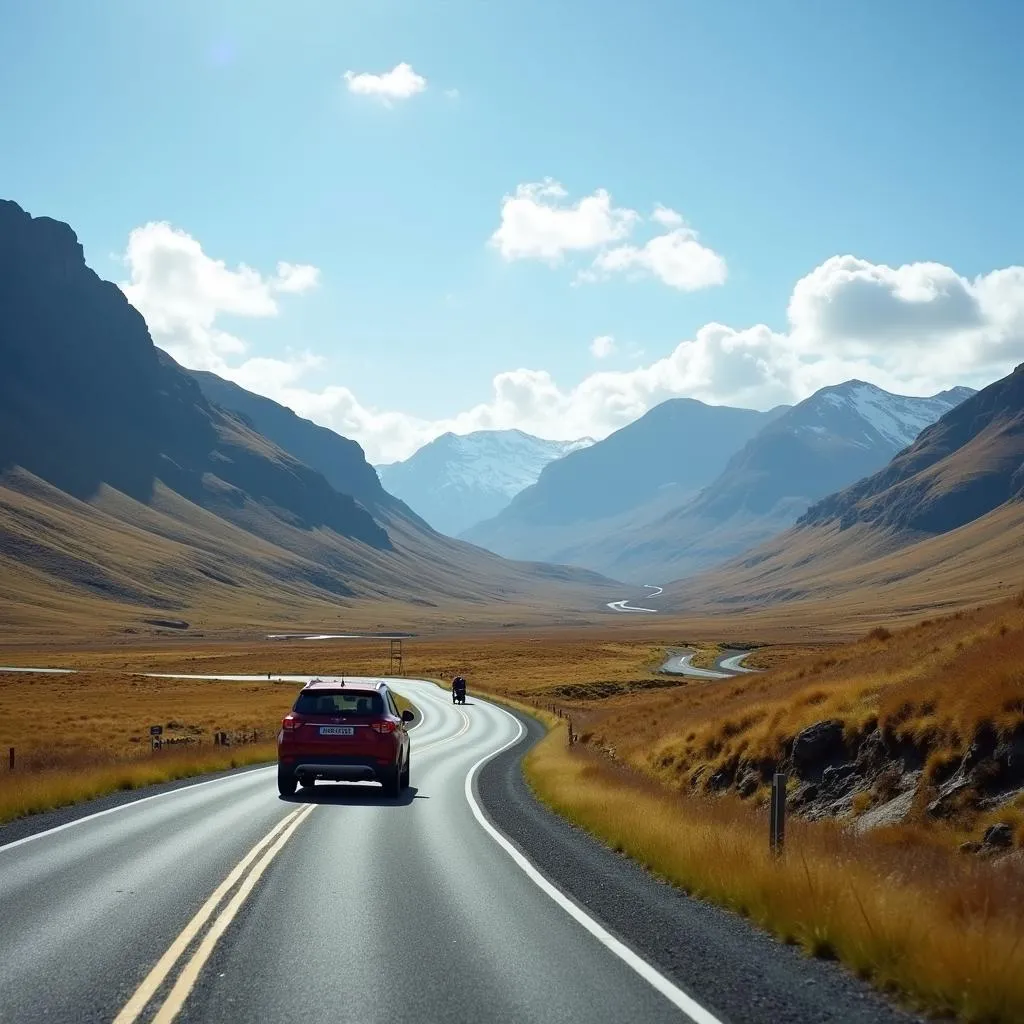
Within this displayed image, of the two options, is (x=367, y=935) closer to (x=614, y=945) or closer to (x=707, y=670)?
(x=614, y=945)

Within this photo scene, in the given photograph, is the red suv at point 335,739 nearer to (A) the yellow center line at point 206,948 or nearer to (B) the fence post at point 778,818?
(A) the yellow center line at point 206,948

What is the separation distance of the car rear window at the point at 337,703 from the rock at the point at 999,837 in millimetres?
11338

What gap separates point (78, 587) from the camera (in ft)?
612

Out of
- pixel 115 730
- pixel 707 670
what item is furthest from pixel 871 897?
pixel 707 670

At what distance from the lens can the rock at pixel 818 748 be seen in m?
18.3

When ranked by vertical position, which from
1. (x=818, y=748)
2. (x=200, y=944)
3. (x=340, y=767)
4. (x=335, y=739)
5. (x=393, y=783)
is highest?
(x=335, y=739)

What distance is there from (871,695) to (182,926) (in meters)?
13.9

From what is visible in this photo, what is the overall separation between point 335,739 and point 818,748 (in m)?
8.96

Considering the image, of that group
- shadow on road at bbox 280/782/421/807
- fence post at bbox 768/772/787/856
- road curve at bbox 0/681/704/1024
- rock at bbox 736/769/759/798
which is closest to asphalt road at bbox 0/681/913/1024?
road curve at bbox 0/681/704/1024

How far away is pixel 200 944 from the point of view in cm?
874

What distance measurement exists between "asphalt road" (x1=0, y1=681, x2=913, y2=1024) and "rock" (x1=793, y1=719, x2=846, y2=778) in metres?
5.10

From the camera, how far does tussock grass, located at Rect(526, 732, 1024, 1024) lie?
6.93 meters

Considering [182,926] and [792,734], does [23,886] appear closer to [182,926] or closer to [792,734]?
[182,926]

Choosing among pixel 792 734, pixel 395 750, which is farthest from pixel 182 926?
pixel 792 734
